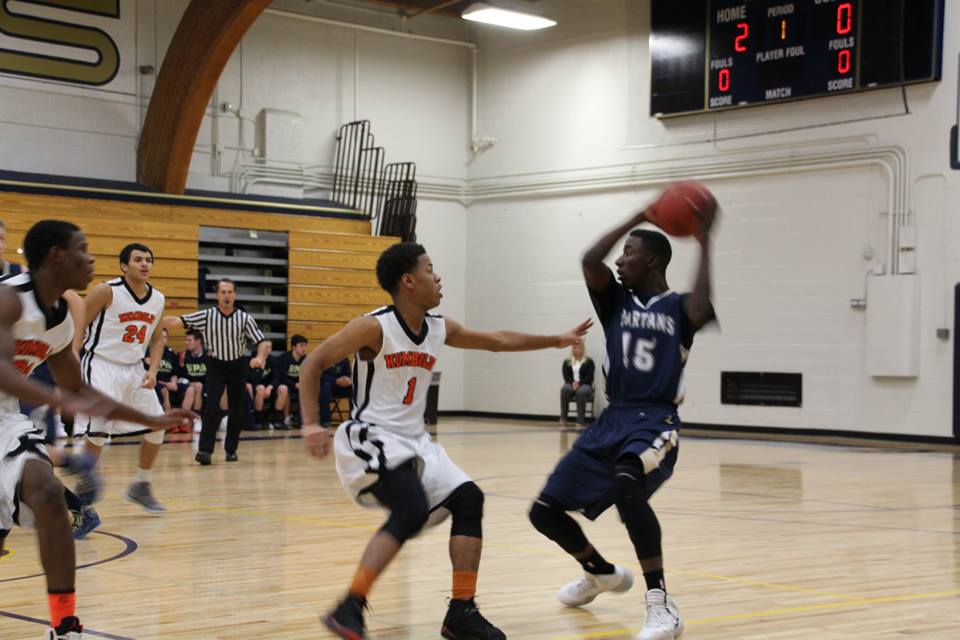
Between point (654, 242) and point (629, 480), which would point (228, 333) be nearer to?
point (654, 242)

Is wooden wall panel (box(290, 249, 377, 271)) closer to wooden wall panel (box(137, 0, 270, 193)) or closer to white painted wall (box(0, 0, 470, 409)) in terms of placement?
white painted wall (box(0, 0, 470, 409))

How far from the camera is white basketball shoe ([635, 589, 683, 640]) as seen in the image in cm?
424

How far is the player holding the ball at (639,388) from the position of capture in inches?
175

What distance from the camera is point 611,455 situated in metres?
4.61

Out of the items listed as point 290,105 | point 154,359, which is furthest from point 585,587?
point 290,105

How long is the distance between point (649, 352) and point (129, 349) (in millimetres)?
4563

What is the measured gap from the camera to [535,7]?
18.2 meters

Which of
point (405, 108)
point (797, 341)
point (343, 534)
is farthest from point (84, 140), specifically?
point (343, 534)

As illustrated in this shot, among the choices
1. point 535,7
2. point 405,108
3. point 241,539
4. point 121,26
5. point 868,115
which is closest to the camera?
point 241,539

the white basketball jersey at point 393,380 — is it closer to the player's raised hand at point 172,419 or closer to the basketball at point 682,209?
the player's raised hand at point 172,419

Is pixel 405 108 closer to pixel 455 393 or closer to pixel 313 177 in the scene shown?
pixel 313 177

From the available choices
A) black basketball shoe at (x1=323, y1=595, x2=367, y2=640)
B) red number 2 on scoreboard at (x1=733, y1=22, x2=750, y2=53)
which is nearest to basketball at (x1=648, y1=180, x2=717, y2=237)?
black basketball shoe at (x1=323, y1=595, x2=367, y2=640)

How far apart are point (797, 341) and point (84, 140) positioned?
9762 millimetres

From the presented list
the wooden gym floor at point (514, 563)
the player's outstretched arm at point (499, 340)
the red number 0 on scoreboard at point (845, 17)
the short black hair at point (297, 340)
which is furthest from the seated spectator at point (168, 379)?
the player's outstretched arm at point (499, 340)
